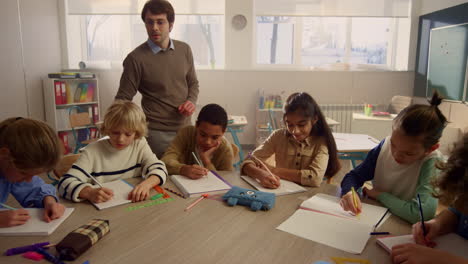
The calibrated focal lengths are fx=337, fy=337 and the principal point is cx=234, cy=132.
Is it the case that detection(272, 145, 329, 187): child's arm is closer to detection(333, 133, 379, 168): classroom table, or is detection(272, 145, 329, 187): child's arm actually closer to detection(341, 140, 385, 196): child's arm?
detection(341, 140, 385, 196): child's arm

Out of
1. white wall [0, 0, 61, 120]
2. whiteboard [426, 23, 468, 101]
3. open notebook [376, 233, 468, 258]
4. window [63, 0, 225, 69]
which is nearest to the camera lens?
open notebook [376, 233, 468, 258]

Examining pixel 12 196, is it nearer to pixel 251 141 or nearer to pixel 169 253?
pixel 169 253

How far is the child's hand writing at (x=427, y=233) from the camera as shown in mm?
985

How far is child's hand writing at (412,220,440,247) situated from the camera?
0.98m

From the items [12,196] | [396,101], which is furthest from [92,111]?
[396,101]

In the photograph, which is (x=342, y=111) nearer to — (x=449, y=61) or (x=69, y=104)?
(x=449, y=61)

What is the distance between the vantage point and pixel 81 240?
0.91 m

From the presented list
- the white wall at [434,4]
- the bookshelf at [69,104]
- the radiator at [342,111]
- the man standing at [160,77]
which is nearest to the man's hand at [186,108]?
the man standing at [160,77]

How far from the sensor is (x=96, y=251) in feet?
3.00

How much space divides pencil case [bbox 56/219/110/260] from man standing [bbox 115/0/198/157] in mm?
1242

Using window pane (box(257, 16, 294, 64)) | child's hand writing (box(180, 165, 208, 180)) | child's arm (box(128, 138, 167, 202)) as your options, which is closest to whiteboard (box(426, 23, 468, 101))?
window pane (box(257, 16, 294, 64))

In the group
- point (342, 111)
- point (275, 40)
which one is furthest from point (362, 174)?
point (275, 40)

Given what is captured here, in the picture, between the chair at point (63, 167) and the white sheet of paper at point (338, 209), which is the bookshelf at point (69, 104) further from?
the white sheet of paper at point (338, 209)

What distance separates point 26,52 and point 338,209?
4.75 metres
